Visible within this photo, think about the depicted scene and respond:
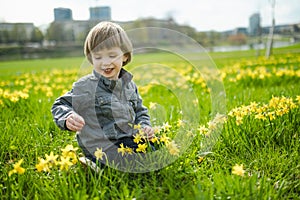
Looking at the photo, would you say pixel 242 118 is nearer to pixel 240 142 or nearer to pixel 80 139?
pixel 240 142

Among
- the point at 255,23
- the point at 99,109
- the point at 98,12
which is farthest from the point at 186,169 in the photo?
the point at 255,23

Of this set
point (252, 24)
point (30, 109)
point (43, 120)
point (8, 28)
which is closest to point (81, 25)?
point (30, 109)

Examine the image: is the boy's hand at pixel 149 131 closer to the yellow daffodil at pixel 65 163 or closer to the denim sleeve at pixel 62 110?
the denim sleeve at pixel 62 110

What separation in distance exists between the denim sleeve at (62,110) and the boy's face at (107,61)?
28cm

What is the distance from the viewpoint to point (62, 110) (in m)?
2.11

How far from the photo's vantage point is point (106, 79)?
231 centimetres

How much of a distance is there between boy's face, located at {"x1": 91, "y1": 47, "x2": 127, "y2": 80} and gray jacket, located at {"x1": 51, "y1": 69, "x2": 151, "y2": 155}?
49 mm

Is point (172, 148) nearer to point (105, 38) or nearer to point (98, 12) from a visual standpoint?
point (105, 38)

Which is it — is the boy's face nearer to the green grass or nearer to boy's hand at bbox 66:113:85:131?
the green grass

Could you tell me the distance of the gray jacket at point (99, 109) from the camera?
2.22m

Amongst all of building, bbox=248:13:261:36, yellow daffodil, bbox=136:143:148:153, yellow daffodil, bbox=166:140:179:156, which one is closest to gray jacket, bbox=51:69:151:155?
yellow daffodil, bbox=136:143:148:153

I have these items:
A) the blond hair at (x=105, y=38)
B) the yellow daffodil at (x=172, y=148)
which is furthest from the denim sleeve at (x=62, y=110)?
the yellow daffodil at (x=172, y=148)

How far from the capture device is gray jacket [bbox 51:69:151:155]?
222cm

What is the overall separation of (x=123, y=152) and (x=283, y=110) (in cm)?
145
